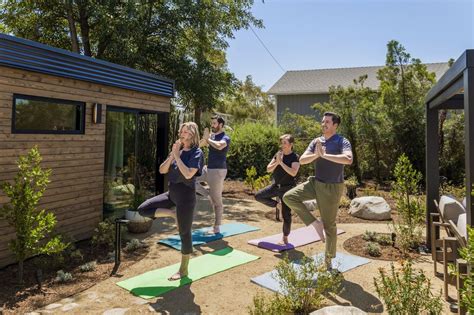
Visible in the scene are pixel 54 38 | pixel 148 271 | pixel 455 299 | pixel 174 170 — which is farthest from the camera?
pixel 54 38

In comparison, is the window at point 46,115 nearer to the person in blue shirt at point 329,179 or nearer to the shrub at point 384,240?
the person in blue shirt at point 329,179

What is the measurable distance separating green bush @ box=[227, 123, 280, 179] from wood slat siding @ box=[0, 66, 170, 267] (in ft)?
21.7

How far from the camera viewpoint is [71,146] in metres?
5.05

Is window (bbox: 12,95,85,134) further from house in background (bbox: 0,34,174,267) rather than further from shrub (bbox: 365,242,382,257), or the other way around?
shrub (bbox: 365,242,382,257)

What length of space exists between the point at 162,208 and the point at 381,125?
9.29 m

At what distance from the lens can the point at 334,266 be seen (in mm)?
4164

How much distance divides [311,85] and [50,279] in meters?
17.2

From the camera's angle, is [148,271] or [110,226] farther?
[110,226]

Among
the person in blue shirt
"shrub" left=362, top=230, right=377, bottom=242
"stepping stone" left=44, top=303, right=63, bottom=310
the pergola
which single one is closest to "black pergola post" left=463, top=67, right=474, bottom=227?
the pergola

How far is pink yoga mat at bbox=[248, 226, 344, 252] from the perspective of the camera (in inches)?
193

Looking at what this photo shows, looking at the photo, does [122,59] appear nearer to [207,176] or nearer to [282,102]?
[207,176]

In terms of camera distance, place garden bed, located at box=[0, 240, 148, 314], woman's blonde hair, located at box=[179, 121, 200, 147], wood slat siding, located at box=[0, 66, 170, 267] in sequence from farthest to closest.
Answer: wood slat siding, located at box=[0, 66, 170, 267] < woman's blonde hair, located at box=[179, 121, 200, 147] < garden bed, located at box=[0, 240, 148, 314]

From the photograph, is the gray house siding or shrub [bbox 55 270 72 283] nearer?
shrub [bbox 55 270 72 283]

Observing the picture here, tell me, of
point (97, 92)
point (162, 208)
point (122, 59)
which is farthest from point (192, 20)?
point (162, 208)
